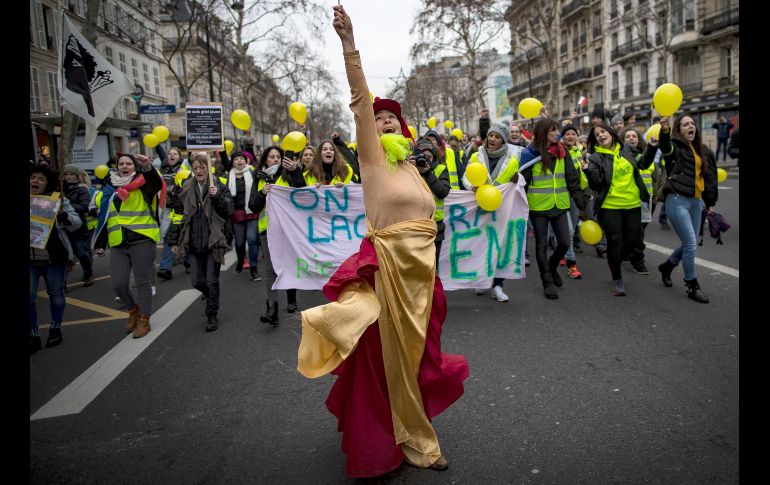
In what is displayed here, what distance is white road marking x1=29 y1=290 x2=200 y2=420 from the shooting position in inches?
156

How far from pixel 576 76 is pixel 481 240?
4875 centimetres

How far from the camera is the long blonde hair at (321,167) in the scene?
6.53 m

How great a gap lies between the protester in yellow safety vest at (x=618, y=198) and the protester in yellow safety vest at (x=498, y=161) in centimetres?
84

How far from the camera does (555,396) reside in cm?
365

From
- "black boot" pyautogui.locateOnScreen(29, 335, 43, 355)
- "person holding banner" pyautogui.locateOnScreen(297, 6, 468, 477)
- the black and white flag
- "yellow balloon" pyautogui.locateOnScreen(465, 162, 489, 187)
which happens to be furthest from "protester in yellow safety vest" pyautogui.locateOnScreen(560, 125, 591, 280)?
"black boot" pyautogui.locateOnScreen(29, 335, 43, 355)

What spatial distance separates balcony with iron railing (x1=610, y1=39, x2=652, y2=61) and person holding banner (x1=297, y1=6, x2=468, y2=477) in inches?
1669

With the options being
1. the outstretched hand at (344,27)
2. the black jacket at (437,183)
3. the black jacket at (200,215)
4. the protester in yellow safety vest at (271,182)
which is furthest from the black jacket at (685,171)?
the black jacket at (200,215)

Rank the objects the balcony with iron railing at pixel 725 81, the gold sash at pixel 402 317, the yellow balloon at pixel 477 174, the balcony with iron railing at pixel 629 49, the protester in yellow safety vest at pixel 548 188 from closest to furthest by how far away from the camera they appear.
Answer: the gold sash at pixel 402 317
the yellow balloon at pixel 477 174
the protester in yellow safety vest at pixel 548 188
the balcony with iron railing at pixel 725 81
the balcony with iron railing at pixel 629 49

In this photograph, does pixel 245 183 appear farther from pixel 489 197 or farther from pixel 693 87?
pixel 693 87

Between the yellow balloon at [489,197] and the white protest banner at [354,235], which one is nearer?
the yellow balloon at [489,197]

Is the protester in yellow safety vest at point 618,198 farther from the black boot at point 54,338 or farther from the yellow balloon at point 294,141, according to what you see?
the black boot at point 54,338

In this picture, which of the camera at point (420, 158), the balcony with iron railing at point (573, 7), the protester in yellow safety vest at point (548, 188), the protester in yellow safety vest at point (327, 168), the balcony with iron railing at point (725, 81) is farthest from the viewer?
the balcony with iron railing at point (573, 7)

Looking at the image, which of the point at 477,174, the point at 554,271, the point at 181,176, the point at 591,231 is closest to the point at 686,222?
the point at 591,231
